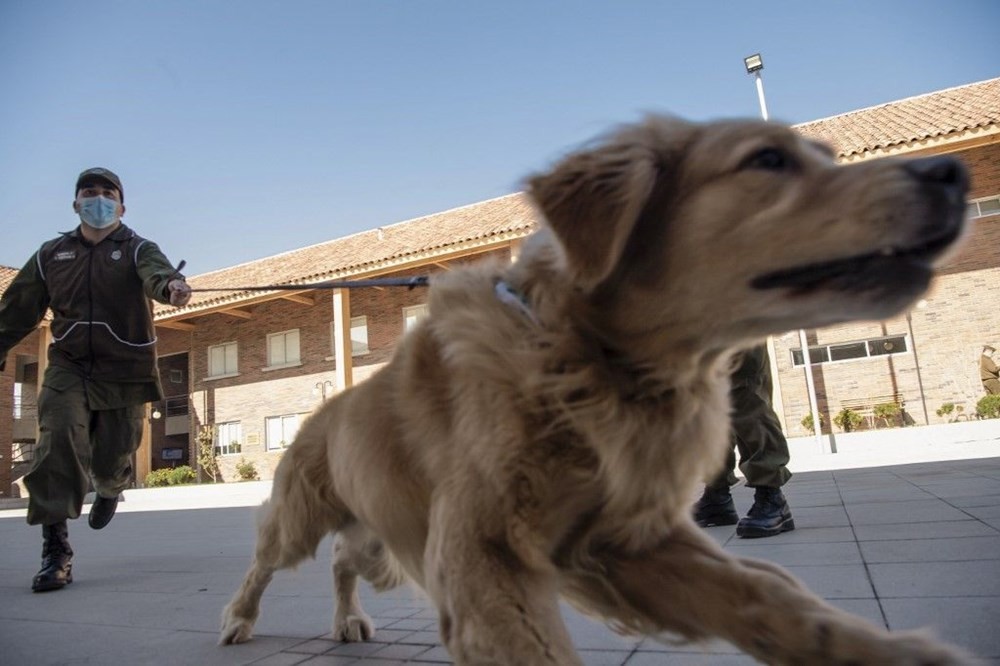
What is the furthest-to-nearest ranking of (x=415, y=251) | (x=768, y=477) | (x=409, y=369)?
(x=415, y=251), (x=768, y=477), (x=409, y=369)

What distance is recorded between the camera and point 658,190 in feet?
6.40

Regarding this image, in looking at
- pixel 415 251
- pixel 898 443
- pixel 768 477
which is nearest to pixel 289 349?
pixel 415 251

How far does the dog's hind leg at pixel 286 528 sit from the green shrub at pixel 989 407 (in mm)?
17071

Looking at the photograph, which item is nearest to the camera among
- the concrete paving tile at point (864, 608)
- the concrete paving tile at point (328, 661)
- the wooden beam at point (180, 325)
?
the concrete paving tile at point (864, 608)

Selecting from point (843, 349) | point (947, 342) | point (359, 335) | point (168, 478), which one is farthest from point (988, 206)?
point (168, 478)

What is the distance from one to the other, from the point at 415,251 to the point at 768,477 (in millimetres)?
13924

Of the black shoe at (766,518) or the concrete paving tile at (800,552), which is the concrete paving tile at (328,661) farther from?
the black shoe at (766,518)

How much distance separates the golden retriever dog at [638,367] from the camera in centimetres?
166

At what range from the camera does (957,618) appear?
91.0 inches

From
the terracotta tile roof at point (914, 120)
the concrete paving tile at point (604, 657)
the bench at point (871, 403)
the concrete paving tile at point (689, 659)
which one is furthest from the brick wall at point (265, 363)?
the concrete paving tile at point (689, 659)

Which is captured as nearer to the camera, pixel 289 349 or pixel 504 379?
pixel 504 379

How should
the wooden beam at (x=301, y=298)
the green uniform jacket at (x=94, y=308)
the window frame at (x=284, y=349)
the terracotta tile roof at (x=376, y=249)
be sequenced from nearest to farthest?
the green uniform jacket at (x=94, y=308) → the terracotta tile roof at (x=376, y=249) → the wooden beam at (x=301, y=298) → the window frame at (x=284, y=349)

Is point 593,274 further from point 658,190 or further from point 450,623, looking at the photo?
point 450,623

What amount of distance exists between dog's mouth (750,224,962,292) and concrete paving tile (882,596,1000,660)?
1005 mm
